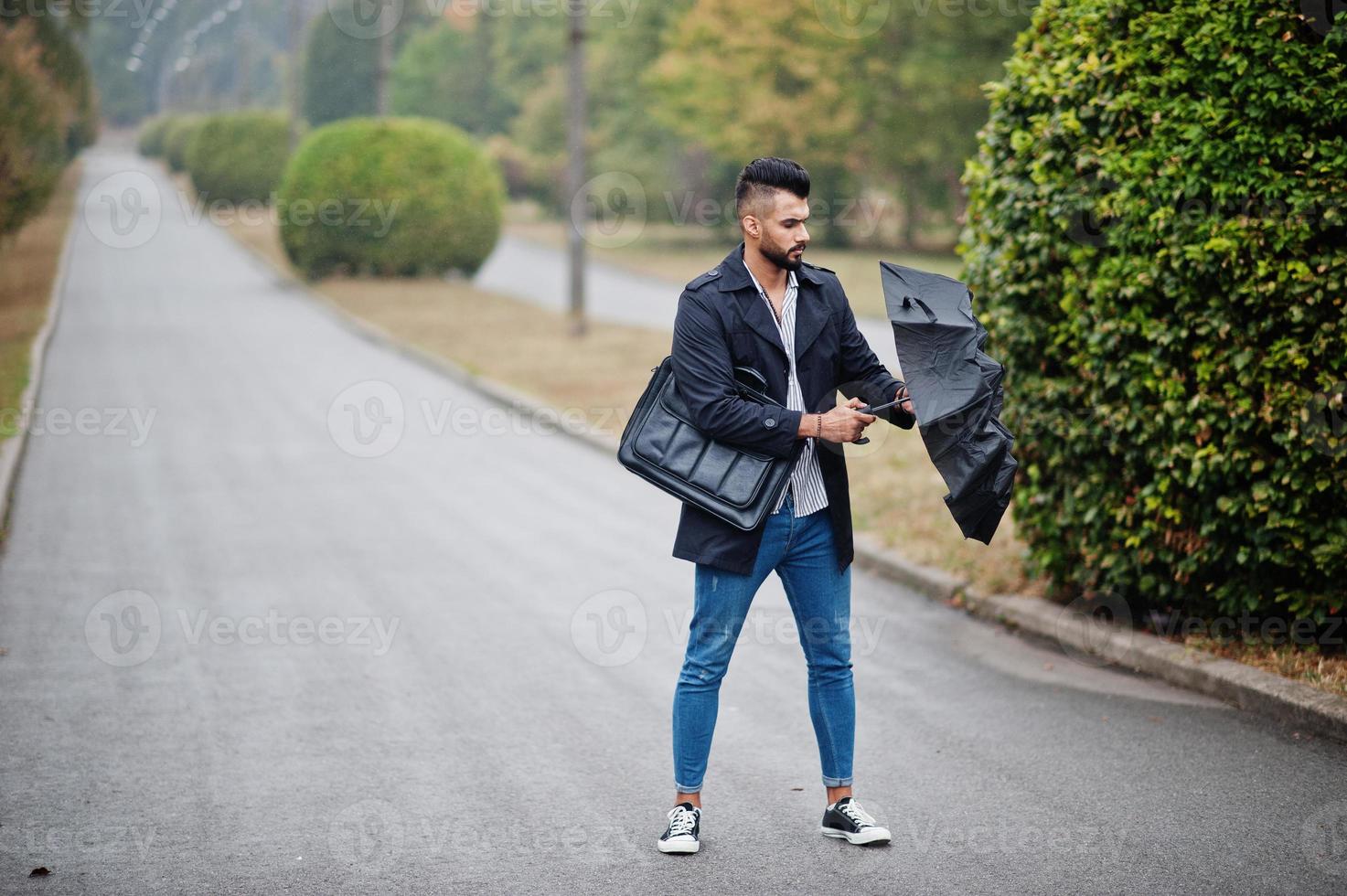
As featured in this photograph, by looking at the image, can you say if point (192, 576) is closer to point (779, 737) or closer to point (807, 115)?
point (779, 737)

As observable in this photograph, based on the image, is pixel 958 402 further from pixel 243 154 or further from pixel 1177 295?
pixel 243 154

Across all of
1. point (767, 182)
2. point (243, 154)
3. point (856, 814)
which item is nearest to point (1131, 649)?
point (856, 814)

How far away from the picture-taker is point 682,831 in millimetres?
4293

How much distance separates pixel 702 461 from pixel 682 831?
1.15 m

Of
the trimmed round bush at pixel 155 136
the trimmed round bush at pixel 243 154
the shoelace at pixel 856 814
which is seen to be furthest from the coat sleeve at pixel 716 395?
the trimmed round bush at pixel 155 136

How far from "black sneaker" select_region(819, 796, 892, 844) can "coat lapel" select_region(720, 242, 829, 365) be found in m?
1.42

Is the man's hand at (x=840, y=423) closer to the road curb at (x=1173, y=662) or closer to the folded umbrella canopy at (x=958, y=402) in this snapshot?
the folded umbrella canopy at (x=958, y=402)

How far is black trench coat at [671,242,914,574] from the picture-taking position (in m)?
4.09

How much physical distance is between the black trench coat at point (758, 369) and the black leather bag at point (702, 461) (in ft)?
0.14

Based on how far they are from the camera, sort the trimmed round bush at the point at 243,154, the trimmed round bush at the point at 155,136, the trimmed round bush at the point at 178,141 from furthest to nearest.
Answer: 1. the trimmed round bush at the point at 155,136
2. the trimmed round bush at the point at 178,141
3. the trimmed round bush at the point at 243,154

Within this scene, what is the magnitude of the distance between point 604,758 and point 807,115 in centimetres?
3215

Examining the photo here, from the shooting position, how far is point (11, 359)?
17094 mm

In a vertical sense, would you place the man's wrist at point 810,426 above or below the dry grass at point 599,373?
above

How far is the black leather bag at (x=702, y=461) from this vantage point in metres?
4.11
